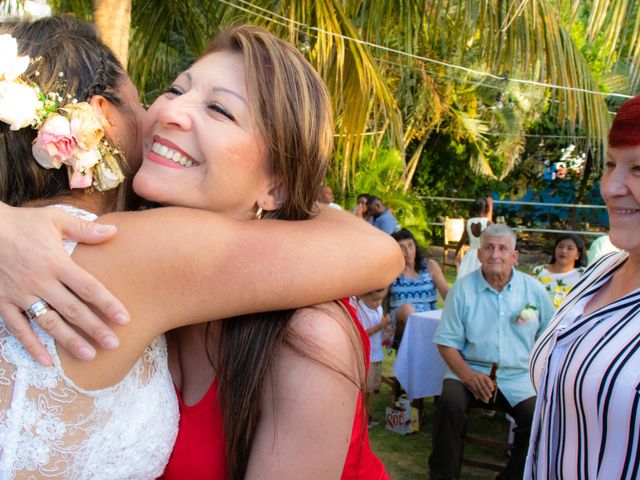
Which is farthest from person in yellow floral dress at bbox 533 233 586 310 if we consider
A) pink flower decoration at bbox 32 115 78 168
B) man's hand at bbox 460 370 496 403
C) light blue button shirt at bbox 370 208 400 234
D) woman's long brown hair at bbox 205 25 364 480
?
pink flower decoration at bbox 32 115 78 168

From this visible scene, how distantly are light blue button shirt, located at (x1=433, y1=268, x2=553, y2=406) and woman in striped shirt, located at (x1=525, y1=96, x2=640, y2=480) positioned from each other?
8.69ft

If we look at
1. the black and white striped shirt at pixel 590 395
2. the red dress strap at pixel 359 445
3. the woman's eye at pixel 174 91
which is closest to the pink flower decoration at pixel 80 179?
the woman's eye at pixel 174 91

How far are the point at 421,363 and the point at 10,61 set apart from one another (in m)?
5.04

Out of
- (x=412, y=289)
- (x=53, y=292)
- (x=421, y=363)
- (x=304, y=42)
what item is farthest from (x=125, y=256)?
(x=412, y=289)

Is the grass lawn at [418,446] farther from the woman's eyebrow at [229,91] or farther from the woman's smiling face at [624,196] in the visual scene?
the woman's eyebrow at [229,91]

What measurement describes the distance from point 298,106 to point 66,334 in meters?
0.78

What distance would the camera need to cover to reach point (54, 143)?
1478 mm

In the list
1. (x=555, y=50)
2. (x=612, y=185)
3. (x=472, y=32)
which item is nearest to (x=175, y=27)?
(x=472, y=32)

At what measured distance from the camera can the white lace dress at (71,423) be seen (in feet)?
4.24

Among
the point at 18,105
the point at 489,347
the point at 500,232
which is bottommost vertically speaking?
the point at 489,347

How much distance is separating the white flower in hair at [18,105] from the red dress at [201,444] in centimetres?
76

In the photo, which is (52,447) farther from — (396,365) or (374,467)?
(396,365)

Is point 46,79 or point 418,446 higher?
point 46,79

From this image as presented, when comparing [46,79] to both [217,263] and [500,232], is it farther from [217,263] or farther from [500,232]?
[500,232]
